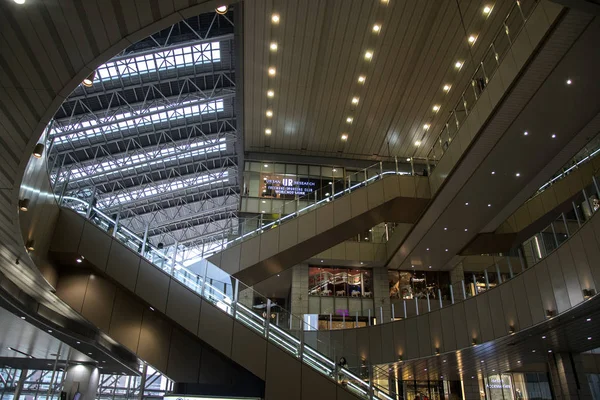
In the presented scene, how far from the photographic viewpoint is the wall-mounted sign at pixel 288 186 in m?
26.0

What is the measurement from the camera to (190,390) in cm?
1224

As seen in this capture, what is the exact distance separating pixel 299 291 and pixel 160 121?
15.9 m

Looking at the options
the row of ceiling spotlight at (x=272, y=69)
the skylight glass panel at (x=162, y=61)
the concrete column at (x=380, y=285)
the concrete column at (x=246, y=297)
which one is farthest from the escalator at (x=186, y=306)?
the skylight glass panel at (x=162, y=61)

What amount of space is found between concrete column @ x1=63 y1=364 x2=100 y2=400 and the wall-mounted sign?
14489 millimetres

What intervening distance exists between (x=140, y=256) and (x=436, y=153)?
510 inches

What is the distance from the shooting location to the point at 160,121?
29938 mm

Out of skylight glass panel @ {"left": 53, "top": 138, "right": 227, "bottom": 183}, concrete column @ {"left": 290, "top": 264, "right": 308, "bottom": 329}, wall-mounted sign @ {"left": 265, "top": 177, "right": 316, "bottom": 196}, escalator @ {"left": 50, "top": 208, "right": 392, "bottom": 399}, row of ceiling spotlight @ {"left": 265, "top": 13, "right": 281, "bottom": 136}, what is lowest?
escalator @ {"left": 50, "top": 208, "right": 392, "bottom": 399}

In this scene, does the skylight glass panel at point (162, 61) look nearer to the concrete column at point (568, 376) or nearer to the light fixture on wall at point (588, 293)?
the light fixture on wall at point (588, 293)

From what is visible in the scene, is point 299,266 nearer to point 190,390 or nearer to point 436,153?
point 436,153

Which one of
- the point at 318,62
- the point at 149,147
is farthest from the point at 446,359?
the point at 149,147

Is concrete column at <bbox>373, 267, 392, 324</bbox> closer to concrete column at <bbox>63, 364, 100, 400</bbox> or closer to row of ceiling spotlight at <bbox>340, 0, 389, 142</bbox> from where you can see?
row of ceiling spotlight at <bbox>340, 0, 389, 142</bbox>

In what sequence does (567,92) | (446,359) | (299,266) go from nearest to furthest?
(567,92)
(446,359)
(299,266)

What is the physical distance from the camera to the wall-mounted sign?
26008 mm

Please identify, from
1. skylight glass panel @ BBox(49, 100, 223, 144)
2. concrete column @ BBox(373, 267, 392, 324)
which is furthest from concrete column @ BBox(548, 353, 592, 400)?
skylight glass panel @ BBox(49, 100, 223, 144)
